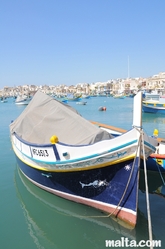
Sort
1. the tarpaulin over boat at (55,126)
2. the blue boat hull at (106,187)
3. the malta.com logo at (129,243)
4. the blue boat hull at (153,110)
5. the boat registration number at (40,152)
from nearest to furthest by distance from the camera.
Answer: the malta.com logo at (129,243) → the blue boat hull at (106,187) → the boat registration number at (40,152) → the tarpaulin over boat at (55,126) → the blue boat hull at (153,110)

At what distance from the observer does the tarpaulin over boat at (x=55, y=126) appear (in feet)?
23.7

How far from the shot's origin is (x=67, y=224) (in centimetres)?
632

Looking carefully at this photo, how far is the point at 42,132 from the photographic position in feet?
26.6

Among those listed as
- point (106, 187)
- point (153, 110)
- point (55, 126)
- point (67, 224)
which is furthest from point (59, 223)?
point (153, 110)

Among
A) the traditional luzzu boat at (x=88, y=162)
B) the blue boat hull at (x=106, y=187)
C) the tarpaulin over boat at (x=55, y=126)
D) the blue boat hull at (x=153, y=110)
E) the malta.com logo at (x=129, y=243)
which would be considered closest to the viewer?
the malta.com logo at (x=129, y=243)

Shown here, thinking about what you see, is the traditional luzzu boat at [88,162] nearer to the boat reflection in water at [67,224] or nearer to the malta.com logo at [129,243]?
the boat reflection in water at [67,224]

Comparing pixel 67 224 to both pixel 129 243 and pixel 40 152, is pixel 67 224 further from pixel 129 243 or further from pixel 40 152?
pixel 40 152

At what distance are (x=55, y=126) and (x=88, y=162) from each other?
2.54m

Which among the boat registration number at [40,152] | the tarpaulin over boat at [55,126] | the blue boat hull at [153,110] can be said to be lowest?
the blue boat hull at [153,110]

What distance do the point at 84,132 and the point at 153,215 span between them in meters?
3.30

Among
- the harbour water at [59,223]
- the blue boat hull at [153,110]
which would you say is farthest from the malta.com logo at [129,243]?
the blue boat hull at [153,110]

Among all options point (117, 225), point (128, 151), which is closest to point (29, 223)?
point (117, 225)

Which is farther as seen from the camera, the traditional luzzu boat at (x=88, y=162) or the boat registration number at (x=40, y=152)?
the boat registration number at (x=40, y=152)

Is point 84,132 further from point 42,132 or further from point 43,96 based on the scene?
point 43,96
